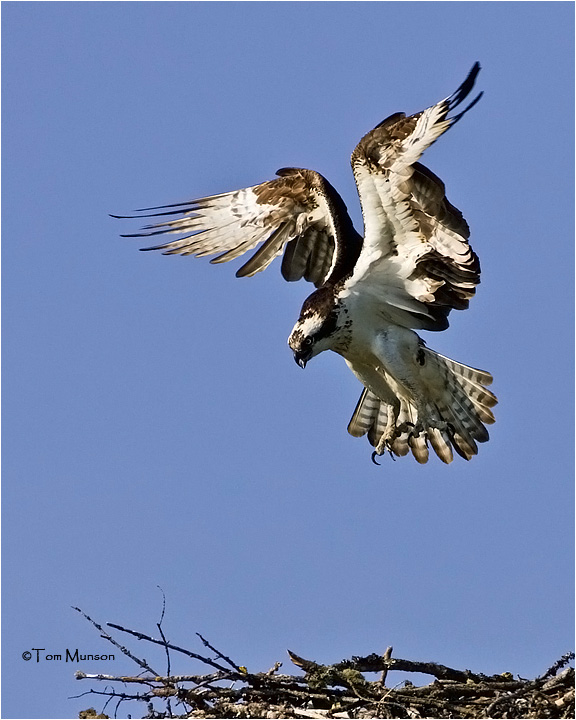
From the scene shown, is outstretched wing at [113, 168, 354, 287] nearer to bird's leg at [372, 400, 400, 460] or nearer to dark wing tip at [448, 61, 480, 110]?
bird's leg at [372, 400, 400, 460]

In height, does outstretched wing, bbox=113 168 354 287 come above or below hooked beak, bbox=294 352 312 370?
above

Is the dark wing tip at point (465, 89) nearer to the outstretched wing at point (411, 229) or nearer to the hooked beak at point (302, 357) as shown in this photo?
the outstretched wing at point (411, 229)

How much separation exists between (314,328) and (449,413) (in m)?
1.67

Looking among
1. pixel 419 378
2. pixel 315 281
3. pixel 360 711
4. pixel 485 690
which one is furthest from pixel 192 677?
pixel 315 281

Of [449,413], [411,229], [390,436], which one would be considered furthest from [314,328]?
[449,413]

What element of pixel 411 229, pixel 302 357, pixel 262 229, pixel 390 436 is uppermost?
pixel 262 229

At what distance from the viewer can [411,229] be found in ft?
28.4

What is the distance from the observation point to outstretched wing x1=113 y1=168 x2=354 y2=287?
1041cm

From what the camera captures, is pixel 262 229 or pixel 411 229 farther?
pixel 262 229

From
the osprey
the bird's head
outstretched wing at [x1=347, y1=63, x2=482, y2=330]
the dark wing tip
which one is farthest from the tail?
the dark wing tip

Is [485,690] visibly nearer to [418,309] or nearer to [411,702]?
[411,702]

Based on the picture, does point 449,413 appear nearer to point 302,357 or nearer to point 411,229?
point 302,357

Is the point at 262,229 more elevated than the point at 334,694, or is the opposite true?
the point at 262,229

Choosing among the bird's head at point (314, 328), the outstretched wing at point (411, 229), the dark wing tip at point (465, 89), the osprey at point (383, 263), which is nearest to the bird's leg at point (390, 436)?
the osprey at point (383, 263)
